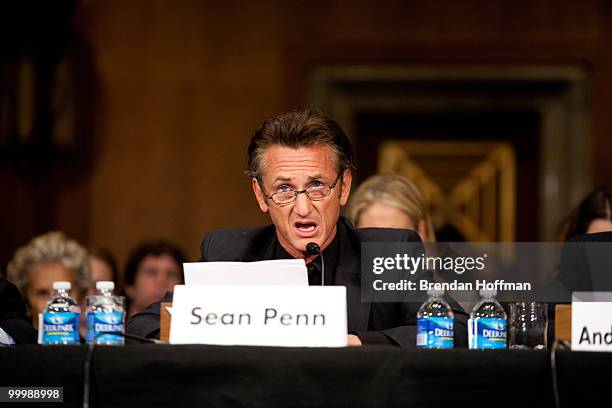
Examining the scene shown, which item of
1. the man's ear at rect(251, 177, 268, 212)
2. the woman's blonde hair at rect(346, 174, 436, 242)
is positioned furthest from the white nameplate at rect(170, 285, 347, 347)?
the woman's blonde hair at rect(346, 174, 436, 242)

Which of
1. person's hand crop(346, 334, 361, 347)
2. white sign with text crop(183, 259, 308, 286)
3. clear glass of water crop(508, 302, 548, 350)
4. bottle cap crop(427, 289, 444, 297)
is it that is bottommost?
person's hand crop(346, 334, 361, 347)

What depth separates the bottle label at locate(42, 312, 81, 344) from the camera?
281 cm

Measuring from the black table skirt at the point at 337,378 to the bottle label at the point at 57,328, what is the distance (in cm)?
34

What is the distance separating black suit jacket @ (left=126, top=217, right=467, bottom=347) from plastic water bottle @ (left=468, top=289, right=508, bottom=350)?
12cm

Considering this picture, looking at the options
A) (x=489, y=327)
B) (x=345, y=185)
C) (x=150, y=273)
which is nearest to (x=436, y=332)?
(x=489, y=327)

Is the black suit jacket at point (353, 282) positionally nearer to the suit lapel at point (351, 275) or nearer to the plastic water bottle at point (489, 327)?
the suit lapel at point (351, 275)

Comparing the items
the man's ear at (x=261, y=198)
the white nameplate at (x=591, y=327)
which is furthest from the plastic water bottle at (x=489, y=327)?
the man's ear at (x=261, y=198)

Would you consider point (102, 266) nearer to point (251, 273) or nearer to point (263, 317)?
point (251, 273)

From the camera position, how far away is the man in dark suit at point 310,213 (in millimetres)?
3180

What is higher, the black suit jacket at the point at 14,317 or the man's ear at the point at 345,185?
the man's ear at the point at 345,185

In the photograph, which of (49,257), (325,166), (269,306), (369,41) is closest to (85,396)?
(269,306)

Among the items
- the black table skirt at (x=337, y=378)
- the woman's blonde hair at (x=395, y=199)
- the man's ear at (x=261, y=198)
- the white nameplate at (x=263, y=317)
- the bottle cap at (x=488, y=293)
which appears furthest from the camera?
the woman's blonde hair at (x=395, y=199)

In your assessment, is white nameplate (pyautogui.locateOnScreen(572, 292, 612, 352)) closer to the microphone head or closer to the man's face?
the microphone head

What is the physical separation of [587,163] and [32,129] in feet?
10.6
